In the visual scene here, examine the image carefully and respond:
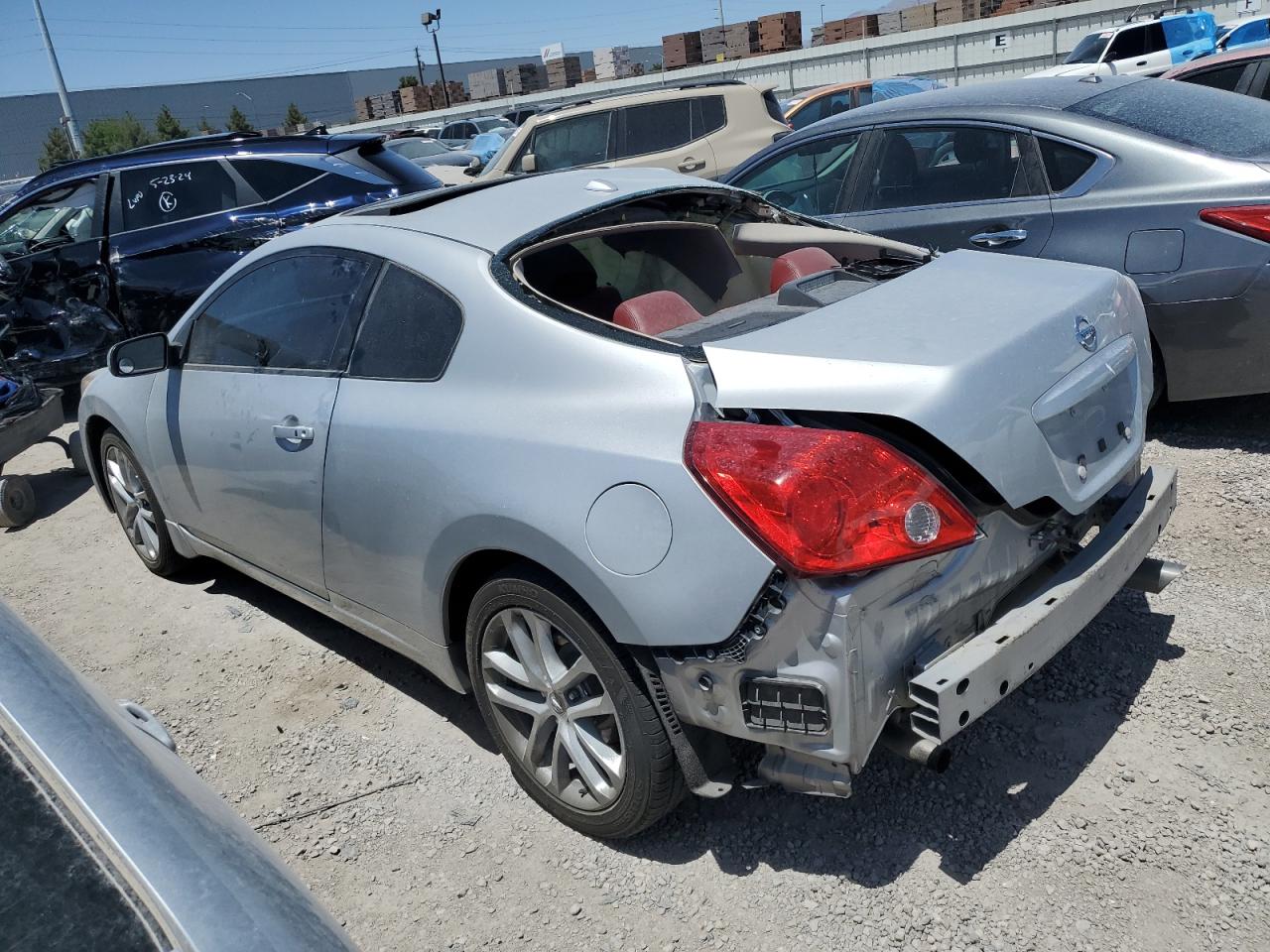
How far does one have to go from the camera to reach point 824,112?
53.9 ft

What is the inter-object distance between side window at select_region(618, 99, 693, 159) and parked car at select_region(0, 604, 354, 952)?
Answer: 33.4 ft

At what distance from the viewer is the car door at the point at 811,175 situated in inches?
216

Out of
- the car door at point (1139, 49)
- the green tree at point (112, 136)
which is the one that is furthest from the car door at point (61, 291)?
the green tree at point (112, 136)

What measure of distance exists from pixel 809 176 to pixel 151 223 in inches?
185

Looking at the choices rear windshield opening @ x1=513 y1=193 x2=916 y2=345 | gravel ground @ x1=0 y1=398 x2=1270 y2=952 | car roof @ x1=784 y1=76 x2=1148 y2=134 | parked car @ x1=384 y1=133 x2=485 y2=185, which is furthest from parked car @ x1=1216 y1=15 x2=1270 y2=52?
rear windshield opening @ x1=513 y1=193 x2=916 y2=345

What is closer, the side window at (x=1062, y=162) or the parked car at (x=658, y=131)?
the side window at (x=1062, y=162)

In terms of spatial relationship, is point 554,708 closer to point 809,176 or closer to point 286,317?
point 286,317

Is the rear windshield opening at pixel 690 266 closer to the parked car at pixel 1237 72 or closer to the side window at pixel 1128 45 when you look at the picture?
the parked car at pixel 1237 72

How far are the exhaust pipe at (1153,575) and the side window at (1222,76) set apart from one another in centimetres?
635

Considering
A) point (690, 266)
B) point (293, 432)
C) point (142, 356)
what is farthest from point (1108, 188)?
point (142, 356)

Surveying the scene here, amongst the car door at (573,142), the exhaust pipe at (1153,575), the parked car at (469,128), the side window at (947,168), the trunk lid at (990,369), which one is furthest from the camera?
the parked car at (469,128)

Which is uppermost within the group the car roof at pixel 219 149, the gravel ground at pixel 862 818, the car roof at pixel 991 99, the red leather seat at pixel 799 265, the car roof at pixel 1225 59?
the car roof at pixel 219 149

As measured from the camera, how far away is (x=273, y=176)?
23.6 feet

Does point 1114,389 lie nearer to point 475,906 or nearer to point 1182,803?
point 1182,803
